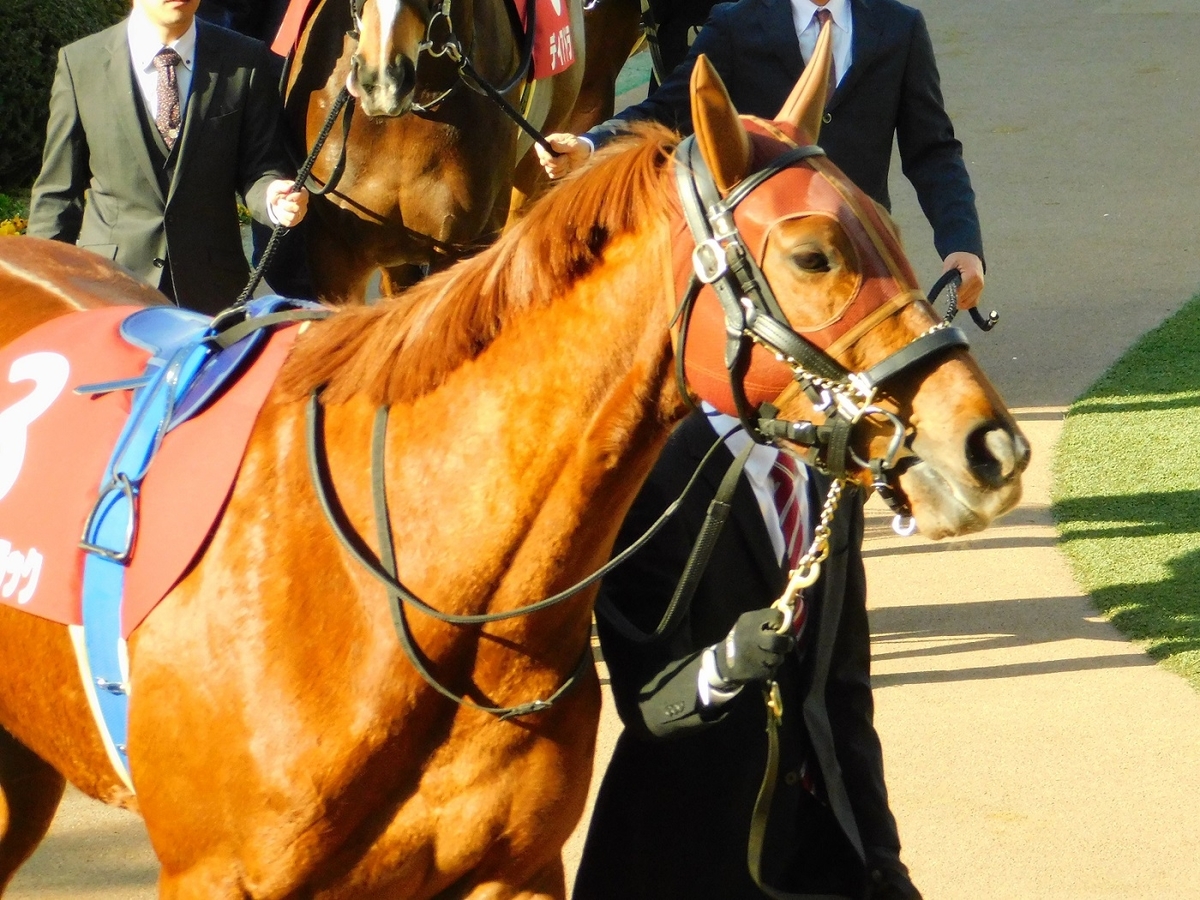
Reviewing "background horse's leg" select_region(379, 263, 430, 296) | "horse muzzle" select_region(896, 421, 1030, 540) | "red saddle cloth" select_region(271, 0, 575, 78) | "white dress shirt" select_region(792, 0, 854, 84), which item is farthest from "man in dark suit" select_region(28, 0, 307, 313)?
"horse muzzle" select_region(896, 421, 1030, 540)

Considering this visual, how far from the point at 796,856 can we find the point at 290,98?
3.22 metres

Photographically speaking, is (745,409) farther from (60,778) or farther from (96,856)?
(96,856)

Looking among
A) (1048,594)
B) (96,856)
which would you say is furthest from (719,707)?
(1048,594)

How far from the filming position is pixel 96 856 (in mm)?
3822

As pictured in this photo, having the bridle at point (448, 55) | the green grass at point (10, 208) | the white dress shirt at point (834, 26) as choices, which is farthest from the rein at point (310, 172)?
the green grass at point (10, 208)

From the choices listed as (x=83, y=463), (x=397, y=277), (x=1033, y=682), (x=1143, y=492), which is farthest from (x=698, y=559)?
(x=1143, y=492)

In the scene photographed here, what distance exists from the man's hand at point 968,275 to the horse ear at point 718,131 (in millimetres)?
1447

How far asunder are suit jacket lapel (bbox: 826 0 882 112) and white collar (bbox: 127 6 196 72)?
6.09 feet

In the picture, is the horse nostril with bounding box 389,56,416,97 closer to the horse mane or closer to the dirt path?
the dirt path

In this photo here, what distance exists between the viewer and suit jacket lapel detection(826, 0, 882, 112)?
380cm

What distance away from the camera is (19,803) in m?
3.34

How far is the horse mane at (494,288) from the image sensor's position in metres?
2.17

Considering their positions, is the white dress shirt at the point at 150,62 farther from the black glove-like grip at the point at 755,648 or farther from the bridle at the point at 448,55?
the black glove-like grip at the point at 755,648

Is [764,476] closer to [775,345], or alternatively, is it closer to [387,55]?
[775,345]
